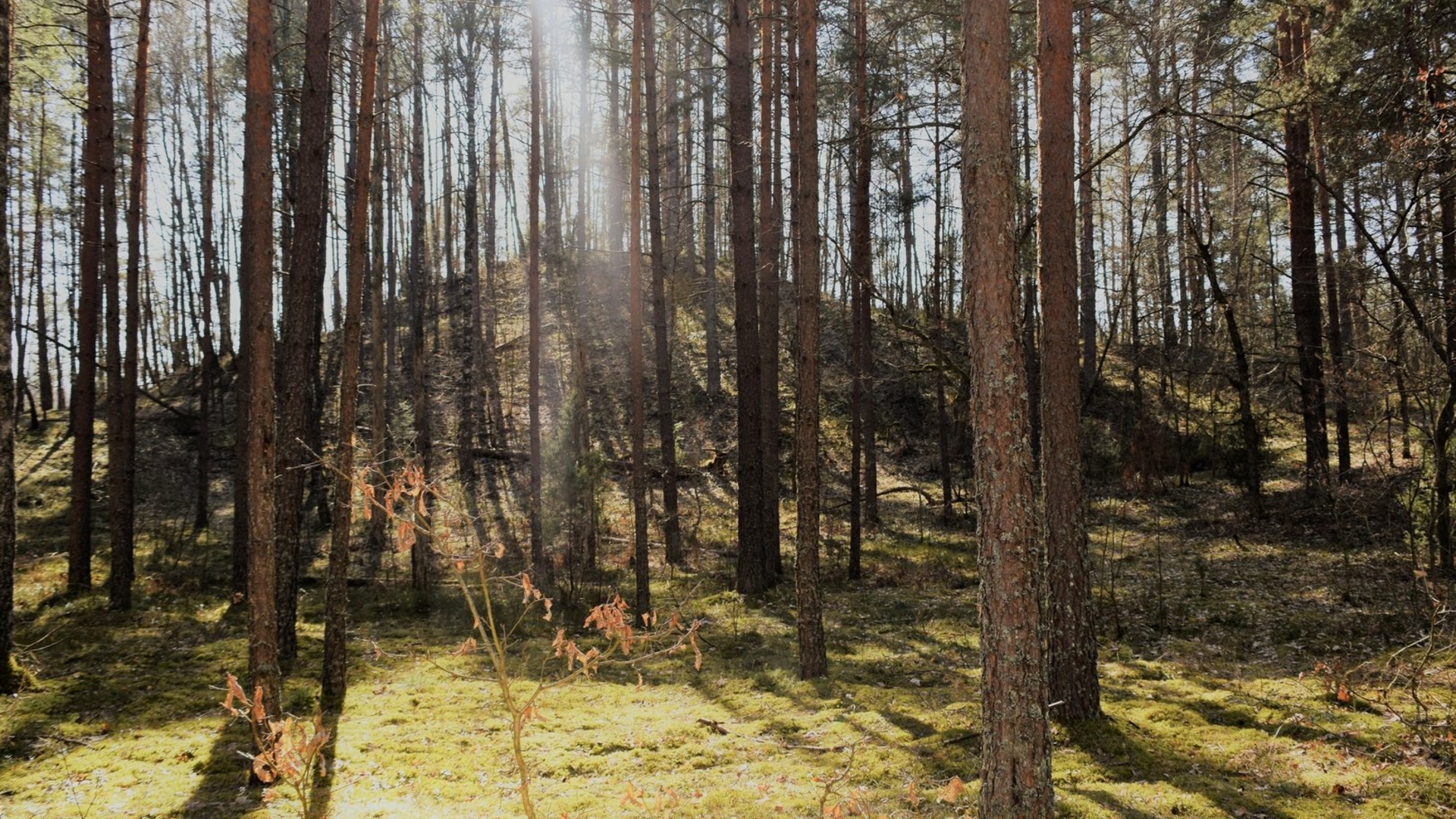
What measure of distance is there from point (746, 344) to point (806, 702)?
20.4ft

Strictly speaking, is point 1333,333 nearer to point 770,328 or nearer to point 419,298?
point 770,328

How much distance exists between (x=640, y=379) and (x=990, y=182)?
7709mm

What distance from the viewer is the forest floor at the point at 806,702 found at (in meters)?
5.64

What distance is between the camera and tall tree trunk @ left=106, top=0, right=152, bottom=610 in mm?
11812

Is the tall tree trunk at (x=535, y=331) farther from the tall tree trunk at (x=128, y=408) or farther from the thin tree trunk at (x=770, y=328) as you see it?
the tall tree trunk at (x=128, y=408)

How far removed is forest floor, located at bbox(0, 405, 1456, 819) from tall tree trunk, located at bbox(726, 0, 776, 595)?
0.91 meters

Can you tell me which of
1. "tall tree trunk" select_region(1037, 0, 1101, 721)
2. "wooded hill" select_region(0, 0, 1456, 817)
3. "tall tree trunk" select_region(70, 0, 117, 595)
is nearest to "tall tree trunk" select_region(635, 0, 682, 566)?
"wooded hill" select_region(0, 0, 1456, 817)

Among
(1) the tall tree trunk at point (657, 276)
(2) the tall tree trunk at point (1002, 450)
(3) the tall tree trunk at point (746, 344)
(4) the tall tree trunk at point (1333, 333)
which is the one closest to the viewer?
(2) the tall tree trunk at point (1002, 450)

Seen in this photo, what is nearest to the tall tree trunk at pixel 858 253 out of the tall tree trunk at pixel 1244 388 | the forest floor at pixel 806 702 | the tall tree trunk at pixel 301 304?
the forest floor at pixel 806 702

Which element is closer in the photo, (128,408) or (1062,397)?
(1062,397)

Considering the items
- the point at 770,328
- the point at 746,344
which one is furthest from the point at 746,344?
the point at 770,328

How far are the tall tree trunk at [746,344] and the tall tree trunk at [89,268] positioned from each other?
30.6 ft

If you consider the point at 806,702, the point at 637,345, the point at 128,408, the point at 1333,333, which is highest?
the point at 1333,333

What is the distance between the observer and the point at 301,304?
350 inches
